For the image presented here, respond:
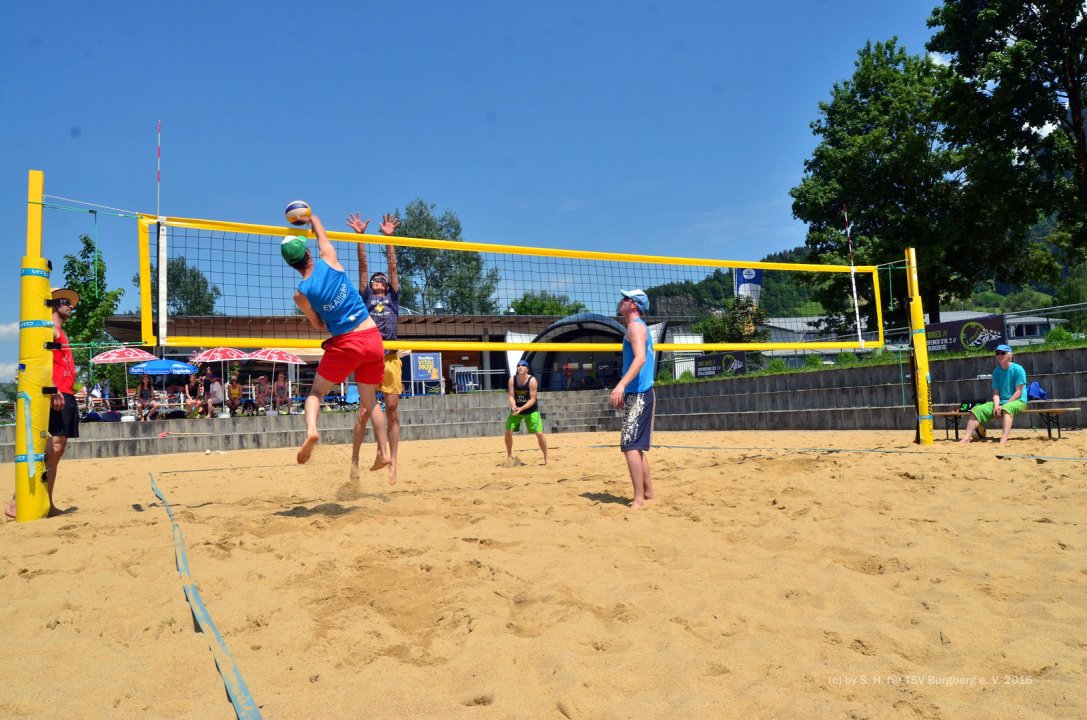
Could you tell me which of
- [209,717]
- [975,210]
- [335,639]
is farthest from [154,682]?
[975,210]

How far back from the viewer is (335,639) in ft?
7.64

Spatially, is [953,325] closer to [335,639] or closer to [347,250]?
[347,250]

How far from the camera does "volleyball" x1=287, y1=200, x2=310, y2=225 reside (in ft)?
16.0

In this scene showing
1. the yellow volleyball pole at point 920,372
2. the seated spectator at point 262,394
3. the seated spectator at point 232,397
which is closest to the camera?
the yellow volleyball pole at point 920,372

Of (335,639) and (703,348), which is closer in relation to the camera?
(335,639)

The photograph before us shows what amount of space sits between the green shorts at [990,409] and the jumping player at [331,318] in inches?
268

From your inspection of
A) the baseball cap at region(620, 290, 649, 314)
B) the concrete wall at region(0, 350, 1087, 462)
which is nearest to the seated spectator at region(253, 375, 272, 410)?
the concrete wall at region(0, 350, 1087, 462)

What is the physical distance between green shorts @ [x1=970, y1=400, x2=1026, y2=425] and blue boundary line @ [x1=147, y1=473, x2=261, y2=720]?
806cm

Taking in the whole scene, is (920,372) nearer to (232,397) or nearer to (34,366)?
(34,366)

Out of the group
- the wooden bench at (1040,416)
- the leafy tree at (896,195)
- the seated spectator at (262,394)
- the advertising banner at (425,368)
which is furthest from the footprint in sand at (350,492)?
the leafy tree at (896,195)

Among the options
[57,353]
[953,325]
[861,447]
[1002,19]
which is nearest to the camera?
[57,353]

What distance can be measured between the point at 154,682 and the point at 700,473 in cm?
462

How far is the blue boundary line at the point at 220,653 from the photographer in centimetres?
180

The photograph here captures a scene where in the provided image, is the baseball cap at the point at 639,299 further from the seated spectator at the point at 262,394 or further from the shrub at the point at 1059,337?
the seated spectator at the point at 262,394
